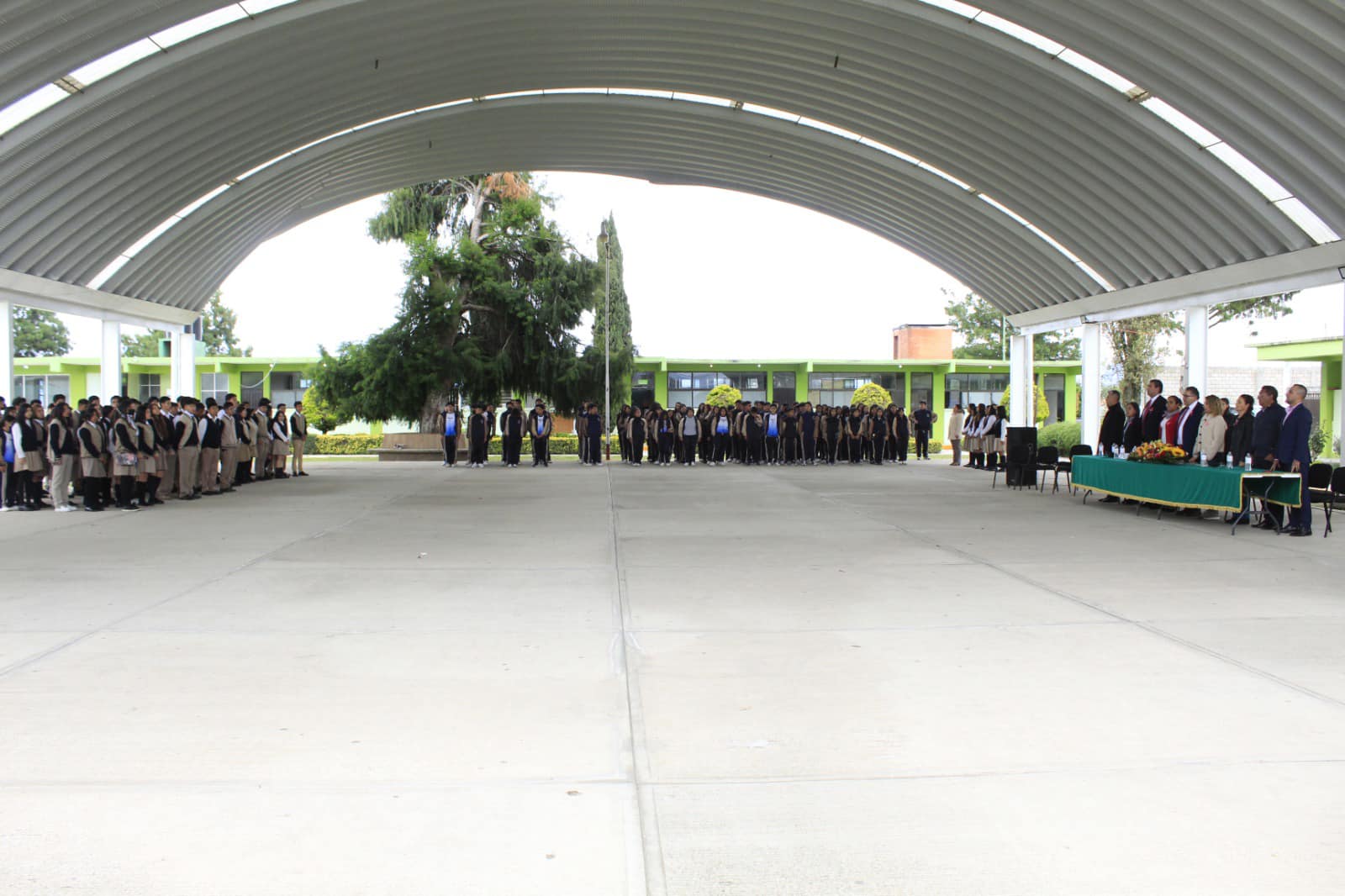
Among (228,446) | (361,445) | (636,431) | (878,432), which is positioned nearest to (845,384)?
(361,445)

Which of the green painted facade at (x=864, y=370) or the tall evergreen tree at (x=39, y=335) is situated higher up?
the tall evergreen tree at (x=39, y=335)

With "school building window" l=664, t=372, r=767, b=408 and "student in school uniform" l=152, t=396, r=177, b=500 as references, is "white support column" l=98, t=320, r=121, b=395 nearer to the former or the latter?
"student in school uniform" l=152, t=396, r=177, b=500

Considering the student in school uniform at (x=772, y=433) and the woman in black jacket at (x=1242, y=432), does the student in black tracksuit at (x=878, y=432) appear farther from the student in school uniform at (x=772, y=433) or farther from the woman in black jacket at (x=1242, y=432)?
the woman in black jacket at (x=1242, y=432)

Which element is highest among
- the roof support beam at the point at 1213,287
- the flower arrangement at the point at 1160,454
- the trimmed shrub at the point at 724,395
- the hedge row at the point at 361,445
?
the roof support beam at the point at 1213,287

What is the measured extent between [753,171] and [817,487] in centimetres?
1003

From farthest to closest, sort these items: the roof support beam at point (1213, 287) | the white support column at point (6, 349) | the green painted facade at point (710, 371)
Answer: the green painted facade at point (710, 371), the white support column at point (6, 349), the roof support beam at point (1213, 287)

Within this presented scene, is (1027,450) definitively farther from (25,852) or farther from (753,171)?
(25,852)

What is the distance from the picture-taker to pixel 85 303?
762 inches

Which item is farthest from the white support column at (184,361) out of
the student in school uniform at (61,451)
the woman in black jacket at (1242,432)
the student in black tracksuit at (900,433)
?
the woman in black jacket at (1242,432)

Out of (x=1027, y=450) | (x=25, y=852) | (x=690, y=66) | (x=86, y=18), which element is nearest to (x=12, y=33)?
(x=86, y=18)

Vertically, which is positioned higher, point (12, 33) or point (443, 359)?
point (12, 33)

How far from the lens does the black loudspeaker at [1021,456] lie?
1833 cm

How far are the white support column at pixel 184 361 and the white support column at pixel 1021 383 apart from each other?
19.5 meters

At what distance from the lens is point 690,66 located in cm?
1859
